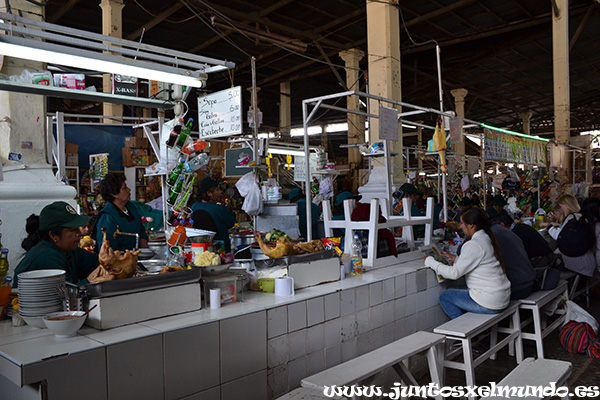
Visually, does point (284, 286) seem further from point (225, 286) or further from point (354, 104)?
point (354, 104)

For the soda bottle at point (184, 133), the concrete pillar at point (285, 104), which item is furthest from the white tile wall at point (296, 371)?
the concrete pillar at point (285, 104)

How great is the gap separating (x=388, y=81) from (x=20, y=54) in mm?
5654

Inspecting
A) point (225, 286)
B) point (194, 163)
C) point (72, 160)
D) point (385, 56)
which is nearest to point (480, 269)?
point (225, 286)

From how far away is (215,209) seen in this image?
17.3 ft

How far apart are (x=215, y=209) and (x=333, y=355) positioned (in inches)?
107

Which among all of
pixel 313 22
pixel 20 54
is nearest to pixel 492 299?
pixel 20 54

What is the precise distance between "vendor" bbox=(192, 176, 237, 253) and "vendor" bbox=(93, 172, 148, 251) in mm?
1303

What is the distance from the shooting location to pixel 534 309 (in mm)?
4168

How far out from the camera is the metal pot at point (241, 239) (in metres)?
6.01

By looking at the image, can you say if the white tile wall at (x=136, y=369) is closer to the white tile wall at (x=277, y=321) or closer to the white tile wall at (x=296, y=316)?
the white tile wall at (x=277, y=321)

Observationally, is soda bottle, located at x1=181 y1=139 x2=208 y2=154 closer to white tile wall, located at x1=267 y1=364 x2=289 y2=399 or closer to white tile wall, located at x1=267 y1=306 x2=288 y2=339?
white tile wall, located at x1=267 y1=306 x2=288 y2=339

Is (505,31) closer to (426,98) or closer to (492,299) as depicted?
(426,98)

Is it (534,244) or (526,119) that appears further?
(526,119)

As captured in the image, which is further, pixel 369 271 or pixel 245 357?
pixel 369 271
